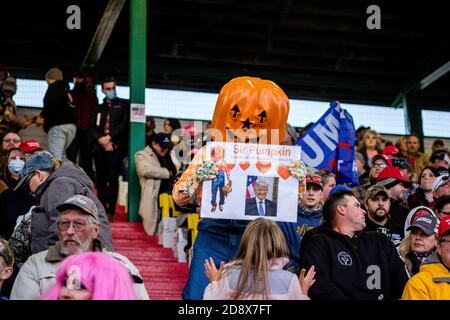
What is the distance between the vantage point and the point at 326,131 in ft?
35.0

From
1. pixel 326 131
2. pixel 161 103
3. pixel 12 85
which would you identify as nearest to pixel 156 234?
pixel 326 131

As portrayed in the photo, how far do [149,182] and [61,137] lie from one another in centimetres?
162

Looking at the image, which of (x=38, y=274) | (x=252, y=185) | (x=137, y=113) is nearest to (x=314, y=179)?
(x=252, y=185)

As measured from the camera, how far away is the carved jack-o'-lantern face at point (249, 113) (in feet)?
20.9

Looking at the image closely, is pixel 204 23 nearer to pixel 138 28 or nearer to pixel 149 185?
pixel 138 28

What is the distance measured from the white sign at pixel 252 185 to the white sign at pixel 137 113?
6399 mm

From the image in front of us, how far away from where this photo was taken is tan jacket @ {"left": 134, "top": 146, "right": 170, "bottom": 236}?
1150 cm

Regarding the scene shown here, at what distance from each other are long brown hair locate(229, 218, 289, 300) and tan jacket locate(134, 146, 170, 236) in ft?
19.9

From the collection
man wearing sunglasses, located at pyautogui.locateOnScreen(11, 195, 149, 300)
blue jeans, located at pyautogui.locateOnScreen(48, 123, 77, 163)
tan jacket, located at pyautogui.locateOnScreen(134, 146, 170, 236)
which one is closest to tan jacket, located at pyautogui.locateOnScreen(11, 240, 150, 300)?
man wearing sunglasses, located at pyautogui.locateOnScreen(11, 195, 149, 300)

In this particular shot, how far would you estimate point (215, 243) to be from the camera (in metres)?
6.09

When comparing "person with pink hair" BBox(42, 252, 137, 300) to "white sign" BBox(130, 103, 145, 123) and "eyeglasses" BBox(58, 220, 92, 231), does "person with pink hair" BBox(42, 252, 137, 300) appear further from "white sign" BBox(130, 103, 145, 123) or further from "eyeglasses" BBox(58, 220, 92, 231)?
"white sign" BBox(130, 103, 145, 123)

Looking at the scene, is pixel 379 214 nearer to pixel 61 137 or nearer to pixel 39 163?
pixel 39 163
